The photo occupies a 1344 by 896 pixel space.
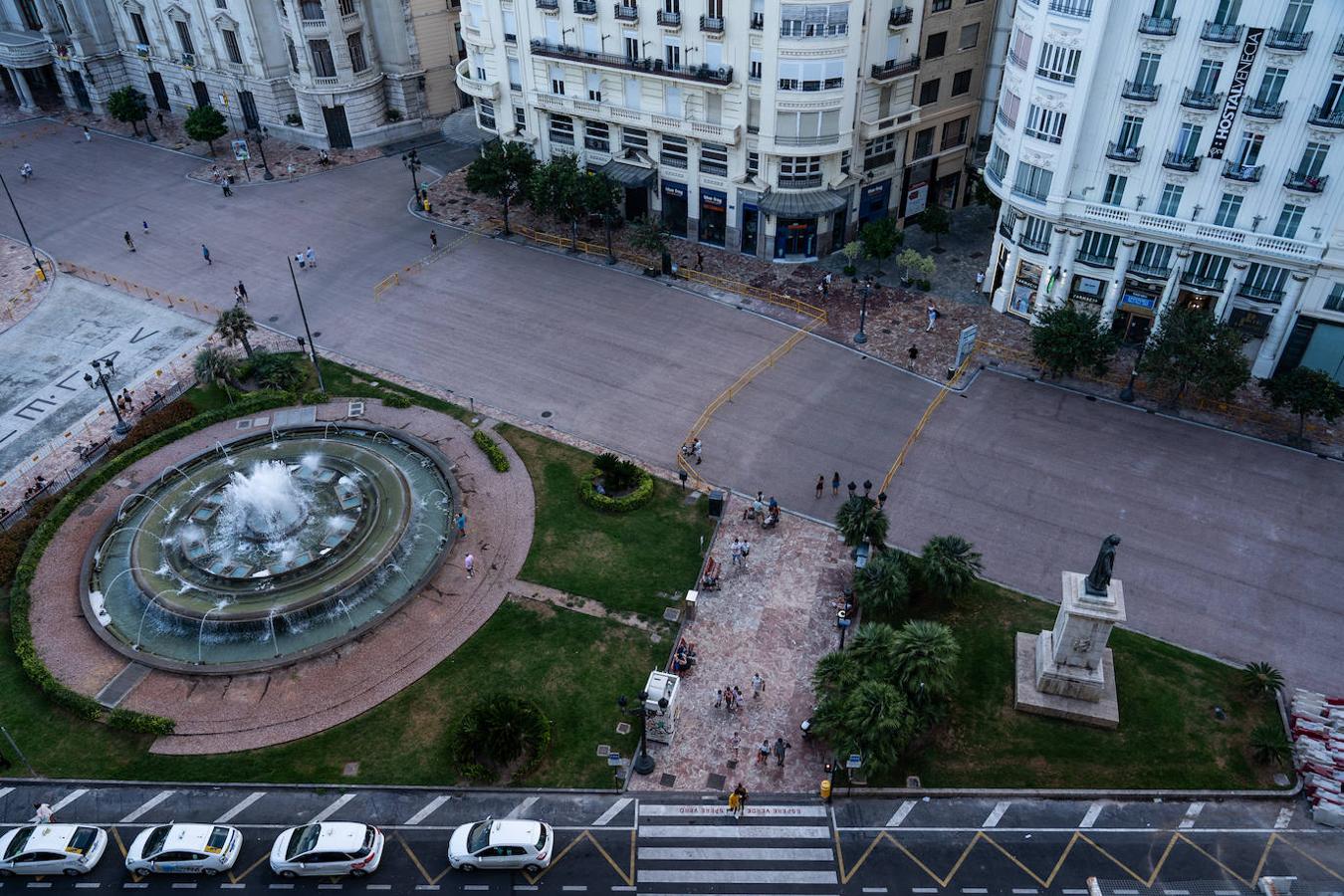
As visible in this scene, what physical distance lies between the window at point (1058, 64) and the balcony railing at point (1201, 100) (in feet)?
19.6

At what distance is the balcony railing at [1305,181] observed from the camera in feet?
168

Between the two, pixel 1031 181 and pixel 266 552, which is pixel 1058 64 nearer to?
pixel 1031 181

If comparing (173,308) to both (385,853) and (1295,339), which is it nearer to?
(385,853)

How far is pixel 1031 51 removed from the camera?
188 ft

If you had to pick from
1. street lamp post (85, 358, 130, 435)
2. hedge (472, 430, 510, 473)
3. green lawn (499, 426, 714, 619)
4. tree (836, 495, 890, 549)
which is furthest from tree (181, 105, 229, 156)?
tree (836, 495, 890, 549)

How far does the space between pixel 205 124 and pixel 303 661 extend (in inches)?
2600

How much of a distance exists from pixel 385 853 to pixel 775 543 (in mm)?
23154

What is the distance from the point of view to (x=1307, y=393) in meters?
52.0

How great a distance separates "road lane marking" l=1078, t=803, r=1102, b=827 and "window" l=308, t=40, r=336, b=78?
8688 centimetres

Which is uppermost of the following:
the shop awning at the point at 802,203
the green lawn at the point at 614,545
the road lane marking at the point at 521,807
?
the shop awning at the point at 802,203

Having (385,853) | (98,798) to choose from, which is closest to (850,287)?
(385,853)

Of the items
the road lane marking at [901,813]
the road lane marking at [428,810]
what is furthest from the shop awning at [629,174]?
the road lane marking at [901,813]

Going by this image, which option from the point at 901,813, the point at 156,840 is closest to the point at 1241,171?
the point at 901,813

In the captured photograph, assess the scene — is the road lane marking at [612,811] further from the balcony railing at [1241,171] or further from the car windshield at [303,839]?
the balcony railing at [1241,171]
